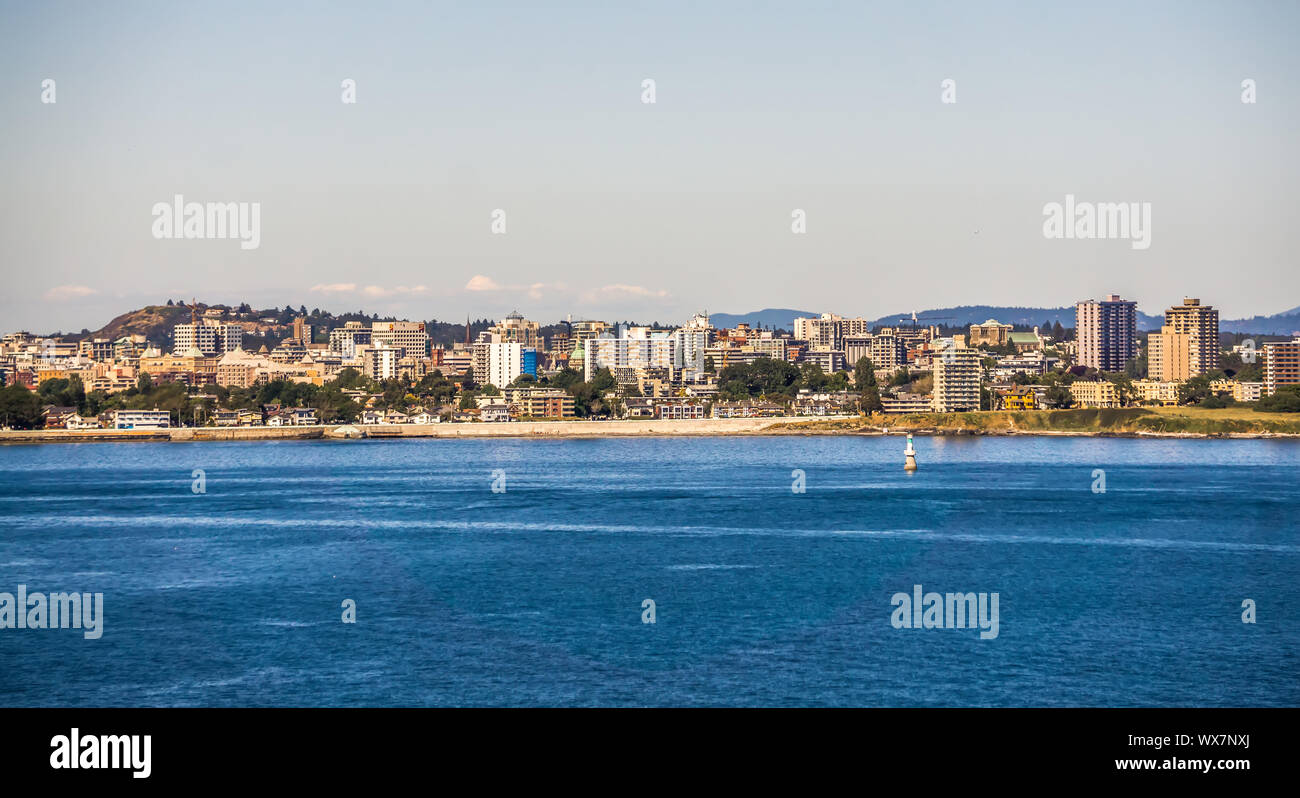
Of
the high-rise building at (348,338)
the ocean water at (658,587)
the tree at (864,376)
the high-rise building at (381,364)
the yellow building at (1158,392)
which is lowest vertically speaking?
the ocean water at (658,587)

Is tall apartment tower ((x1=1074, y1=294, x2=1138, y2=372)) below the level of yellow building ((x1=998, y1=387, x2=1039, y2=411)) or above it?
above

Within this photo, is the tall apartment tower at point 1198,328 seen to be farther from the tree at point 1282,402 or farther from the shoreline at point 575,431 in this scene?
the shoreline at point 575,431

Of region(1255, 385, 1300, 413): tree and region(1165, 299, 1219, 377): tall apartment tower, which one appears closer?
region(1255, 385, 1300, 413): tree

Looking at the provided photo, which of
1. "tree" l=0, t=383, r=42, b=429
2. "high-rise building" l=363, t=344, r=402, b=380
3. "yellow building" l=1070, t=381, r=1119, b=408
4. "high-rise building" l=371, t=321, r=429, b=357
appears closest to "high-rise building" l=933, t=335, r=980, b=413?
"yellow building" l=1070, t=381, r=1119, b=408

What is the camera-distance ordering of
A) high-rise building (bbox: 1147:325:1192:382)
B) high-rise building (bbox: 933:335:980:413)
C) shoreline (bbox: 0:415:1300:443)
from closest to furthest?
shoreline (bbox: 0:415:1300:443), high-rise building (bbox: 933:335:980:413), high-rise building (bbox: 1147:325:1192:382)

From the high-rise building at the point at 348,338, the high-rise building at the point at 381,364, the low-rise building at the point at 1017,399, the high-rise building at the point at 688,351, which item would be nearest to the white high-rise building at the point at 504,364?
the high-rise building at the point at 381,364

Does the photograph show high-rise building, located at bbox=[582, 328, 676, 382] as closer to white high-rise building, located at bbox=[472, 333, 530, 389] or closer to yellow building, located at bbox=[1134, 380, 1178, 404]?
white high-rise building, located at bbox=[472, 333, 530, 389]
